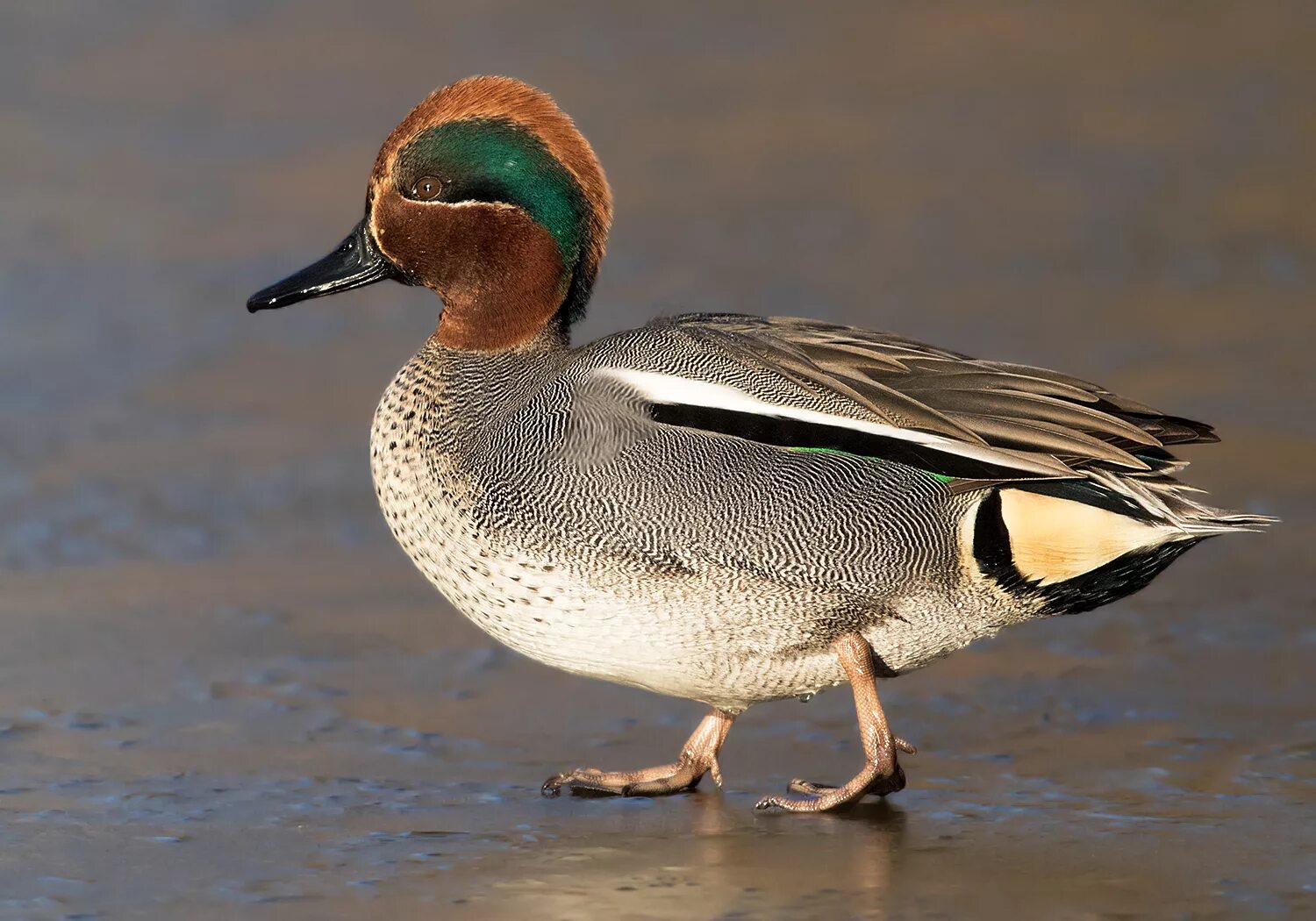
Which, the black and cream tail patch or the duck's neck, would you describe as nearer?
the black and cream tail patch

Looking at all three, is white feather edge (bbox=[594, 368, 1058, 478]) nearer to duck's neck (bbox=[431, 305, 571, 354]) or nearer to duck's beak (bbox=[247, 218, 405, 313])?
duck's neck (bbox=[431, 305, 571, 354])

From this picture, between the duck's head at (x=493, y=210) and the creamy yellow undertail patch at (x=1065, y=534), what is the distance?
1144 mm

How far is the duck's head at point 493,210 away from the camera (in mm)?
4355

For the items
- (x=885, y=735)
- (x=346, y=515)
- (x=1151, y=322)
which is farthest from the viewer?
(x=1151, y=322)

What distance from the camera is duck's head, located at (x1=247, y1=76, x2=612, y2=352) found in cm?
436

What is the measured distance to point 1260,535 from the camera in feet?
20.6

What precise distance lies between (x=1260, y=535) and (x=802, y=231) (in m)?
3.53

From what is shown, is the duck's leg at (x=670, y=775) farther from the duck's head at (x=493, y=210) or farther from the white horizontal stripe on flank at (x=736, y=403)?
the duck's head at (x=493, y=210)

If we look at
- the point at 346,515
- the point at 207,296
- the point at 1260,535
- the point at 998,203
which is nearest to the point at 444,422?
the point at 346,515

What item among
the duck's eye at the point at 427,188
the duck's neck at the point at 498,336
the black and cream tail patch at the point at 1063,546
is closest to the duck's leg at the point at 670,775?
the black and cream tail patch at the point at 1063,546

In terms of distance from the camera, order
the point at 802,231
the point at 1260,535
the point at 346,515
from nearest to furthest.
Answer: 1. the point at 1260,535
2. the point at 346,515
3. the point at 802,231

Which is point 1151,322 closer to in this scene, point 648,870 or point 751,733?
point 751,733

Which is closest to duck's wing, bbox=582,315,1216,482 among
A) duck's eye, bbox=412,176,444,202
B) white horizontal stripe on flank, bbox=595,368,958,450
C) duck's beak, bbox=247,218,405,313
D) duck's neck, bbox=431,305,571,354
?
white horizontal stripe on flank, bbox=595,368,958,450

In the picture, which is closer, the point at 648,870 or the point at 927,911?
the point at 927,911
